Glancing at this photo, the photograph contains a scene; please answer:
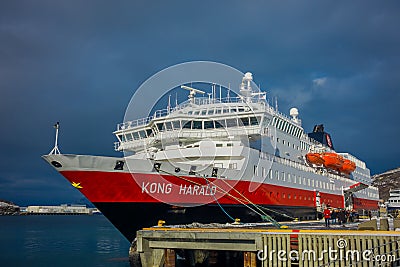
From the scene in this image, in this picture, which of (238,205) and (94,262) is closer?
(238,205)

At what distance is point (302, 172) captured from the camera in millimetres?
31703

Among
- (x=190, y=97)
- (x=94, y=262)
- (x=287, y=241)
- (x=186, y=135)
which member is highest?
(x=190, y=97)

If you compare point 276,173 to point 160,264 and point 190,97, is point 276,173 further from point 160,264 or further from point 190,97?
point 160,264

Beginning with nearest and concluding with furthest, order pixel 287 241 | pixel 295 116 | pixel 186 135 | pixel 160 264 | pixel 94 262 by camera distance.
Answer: pixel 287 241 < pixel 160 264 < pixel 186 135 < pixel 94 262 < pixel 295 116

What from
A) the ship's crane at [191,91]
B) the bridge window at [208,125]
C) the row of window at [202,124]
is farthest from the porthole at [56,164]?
the ship's crane at [191,91]

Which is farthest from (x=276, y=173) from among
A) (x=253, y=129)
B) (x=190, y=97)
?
(x=190, y=97)

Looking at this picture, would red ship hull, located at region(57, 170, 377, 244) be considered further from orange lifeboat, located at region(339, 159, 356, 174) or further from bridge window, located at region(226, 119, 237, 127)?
orange lifeboat, located at region(339, 159, 356, 174)

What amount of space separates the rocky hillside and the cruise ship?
116 meters

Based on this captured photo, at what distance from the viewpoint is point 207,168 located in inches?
817

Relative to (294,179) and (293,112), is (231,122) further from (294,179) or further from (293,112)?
(293,112)

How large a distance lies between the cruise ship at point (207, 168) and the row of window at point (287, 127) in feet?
0.27

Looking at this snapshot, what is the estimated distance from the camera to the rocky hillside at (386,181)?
139 metres

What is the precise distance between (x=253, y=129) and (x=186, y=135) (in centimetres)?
446

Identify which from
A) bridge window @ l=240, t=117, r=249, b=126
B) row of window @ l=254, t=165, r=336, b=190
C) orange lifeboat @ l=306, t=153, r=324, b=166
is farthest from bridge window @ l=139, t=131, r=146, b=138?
orange lifeboat @ l=306, t=153, r=324, b=166
